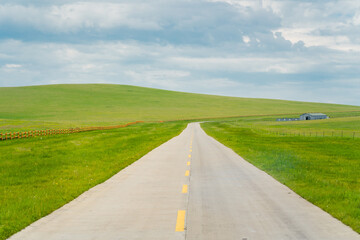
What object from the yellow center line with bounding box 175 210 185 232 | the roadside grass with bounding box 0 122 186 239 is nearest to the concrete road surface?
the yellow center line with bounding box 175 210 185 232

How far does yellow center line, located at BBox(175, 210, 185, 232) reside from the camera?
6738 mm

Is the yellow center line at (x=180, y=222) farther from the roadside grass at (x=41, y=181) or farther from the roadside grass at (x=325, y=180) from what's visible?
the roadside grass at (x=325, y=180)

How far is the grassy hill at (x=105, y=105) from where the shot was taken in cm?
10644

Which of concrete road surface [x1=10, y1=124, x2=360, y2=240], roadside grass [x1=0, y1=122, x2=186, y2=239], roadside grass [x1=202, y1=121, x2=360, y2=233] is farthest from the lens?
roadside grass [x1=202, y1=121, x2=360, y2=233]

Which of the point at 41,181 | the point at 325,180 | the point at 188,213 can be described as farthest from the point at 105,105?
the point at 188,213

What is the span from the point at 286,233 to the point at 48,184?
8462mm

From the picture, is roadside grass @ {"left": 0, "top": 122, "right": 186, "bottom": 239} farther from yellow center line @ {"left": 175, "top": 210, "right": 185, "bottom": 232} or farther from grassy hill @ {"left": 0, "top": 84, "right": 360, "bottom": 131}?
grassy hill @ {"left": 0, "top": 84, "right": 360, "bottom": 131}

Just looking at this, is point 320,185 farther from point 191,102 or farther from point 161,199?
point 191,102

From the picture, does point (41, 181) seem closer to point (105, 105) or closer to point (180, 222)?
point (180, 222)

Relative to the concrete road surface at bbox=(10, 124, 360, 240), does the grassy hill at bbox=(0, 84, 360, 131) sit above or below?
above

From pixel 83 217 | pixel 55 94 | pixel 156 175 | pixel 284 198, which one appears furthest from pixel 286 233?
pixel 55 94

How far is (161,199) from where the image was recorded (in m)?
9.29

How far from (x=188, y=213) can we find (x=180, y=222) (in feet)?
2.43

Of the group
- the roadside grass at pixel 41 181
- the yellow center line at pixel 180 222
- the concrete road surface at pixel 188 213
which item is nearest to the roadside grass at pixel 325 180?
the concrete road surface at pixel 188 213
